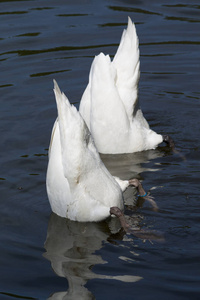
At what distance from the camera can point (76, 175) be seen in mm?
6469

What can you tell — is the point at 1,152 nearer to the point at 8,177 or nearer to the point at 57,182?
the point at 8,177

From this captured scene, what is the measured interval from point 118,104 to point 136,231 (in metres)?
2.18

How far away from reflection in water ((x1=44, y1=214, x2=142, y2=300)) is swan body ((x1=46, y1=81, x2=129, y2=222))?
0.11m

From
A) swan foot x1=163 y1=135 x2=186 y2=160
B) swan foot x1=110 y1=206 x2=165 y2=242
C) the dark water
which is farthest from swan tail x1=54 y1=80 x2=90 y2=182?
swan foot x1=163 y1=135 x2=186 y2=160

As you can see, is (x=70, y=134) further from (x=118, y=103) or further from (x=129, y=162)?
(x=129, y=162)

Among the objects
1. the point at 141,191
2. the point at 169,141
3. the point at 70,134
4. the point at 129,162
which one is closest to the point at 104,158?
the point at 129,162

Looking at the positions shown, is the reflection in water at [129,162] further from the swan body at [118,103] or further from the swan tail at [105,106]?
the swan tail at [105,106]

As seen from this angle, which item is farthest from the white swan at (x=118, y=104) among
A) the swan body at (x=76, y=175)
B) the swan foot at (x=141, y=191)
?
the swan body at (x=76, y=175)

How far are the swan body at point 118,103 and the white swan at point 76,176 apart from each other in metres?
1.55

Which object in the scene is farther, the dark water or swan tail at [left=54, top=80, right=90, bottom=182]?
swan tail at [left=54, top=80, right=90, bottom=182]

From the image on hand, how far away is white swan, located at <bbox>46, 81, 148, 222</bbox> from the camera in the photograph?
6.33 metres

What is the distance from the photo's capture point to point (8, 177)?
7.91 m

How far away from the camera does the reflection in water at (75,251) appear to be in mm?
5777

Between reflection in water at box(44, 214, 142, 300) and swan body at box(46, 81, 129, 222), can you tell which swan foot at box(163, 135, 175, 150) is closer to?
swan body at box(46, 81, 129, 222)
